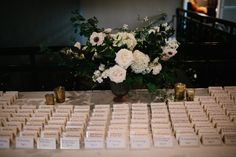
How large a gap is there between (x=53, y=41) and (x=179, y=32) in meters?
2.38

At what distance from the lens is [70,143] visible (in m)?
1.27

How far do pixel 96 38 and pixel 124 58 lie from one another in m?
0.22

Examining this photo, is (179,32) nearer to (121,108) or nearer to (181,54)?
(181,54)

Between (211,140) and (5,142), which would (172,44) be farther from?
(5,142)

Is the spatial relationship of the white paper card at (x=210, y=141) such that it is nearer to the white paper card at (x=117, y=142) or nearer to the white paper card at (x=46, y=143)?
the white paper card at (x=117, y=142)

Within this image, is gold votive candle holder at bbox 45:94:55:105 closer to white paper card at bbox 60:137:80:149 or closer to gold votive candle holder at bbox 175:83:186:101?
white paper card at bbox 60:137:80:149

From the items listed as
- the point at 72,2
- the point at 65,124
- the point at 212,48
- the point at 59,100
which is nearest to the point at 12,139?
the point at 65,124

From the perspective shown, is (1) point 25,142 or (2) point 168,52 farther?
(2) point 168,52

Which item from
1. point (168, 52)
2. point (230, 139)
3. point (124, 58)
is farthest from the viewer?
point (168, 52)

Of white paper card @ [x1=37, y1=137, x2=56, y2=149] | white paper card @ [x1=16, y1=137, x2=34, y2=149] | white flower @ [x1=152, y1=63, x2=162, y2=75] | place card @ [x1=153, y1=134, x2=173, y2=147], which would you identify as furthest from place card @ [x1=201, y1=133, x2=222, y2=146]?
white paper card @ [x1=16, y1=137, x2=34, y2=149]

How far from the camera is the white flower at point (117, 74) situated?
4.94 ft

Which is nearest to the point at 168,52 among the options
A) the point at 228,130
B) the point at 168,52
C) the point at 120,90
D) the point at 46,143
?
the point at 168,52

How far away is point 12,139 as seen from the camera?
1.33 m

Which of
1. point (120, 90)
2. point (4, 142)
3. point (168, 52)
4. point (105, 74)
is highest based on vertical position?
point (168, 52)
